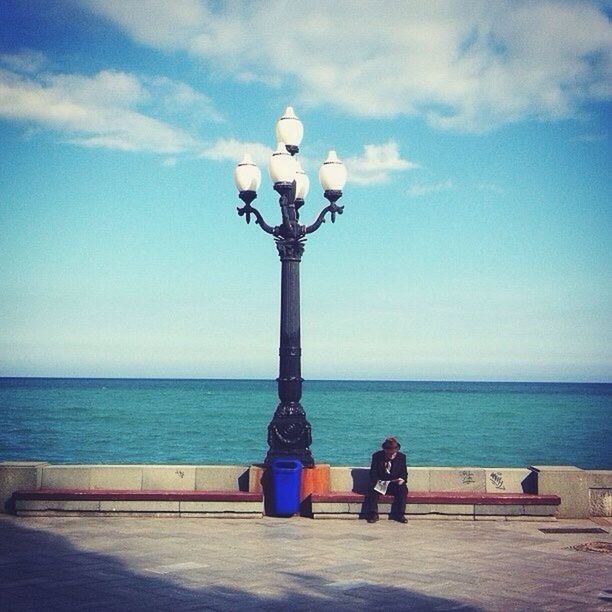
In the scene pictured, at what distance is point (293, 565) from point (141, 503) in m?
3.72

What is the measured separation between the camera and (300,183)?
40.0ft

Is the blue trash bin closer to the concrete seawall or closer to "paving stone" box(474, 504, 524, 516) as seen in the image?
the concrete seawall

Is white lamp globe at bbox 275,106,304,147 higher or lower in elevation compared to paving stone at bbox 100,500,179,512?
higher

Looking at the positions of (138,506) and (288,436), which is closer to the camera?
(138,506)

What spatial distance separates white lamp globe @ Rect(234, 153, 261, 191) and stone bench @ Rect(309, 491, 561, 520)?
457 centimetres

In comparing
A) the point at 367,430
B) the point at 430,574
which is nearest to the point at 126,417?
the point at 367,430

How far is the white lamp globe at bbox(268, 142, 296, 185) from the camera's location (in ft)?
38.1

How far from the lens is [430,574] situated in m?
8.00

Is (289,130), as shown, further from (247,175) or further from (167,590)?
(167,590)

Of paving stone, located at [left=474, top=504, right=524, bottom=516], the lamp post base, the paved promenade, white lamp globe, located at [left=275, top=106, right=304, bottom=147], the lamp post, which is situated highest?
white lamp globe, located at [left=275, top=106, right=304, bottom=147]

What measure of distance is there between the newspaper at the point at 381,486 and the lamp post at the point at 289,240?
108cm

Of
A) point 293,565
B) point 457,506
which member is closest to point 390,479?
point 457,506

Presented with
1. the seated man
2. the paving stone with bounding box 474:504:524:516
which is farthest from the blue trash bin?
the paving stone with bounding box 474:504:524:516

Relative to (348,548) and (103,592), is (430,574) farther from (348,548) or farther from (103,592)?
(103,592)
